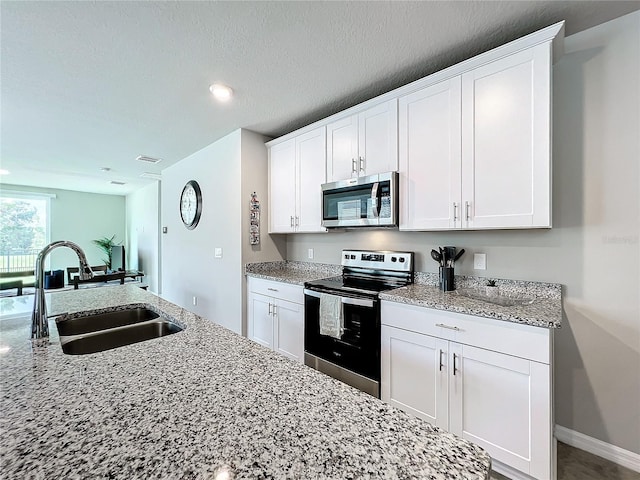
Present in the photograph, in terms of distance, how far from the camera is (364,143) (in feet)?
8.01

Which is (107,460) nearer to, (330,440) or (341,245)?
(330,440)

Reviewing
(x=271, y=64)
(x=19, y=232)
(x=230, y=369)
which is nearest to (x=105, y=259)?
(x=19, y=232)

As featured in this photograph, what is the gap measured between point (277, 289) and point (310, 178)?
1.16m

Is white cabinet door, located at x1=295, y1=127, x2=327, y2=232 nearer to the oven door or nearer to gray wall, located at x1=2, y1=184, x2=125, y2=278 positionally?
the oven door

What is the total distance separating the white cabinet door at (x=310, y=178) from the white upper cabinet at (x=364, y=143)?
0.36 feet

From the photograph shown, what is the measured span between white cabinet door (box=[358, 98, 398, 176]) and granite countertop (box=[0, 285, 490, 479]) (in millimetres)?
1811

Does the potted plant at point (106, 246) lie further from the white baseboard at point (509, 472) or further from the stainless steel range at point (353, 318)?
the white baseboard at point (509, 472)

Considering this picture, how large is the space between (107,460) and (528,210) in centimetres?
204

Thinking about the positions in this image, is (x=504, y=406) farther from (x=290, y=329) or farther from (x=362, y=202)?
(x=290, y=329)

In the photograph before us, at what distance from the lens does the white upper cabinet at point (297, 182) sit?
9.35 feet

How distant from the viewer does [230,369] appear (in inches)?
34.1

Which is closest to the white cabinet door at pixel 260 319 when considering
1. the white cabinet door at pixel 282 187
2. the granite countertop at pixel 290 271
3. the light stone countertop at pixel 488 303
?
the granite countertop at pixel 290 271

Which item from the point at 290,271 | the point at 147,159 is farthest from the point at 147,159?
the point at 290,271

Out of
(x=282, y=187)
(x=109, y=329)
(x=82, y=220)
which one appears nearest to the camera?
(x=109, y=329)
